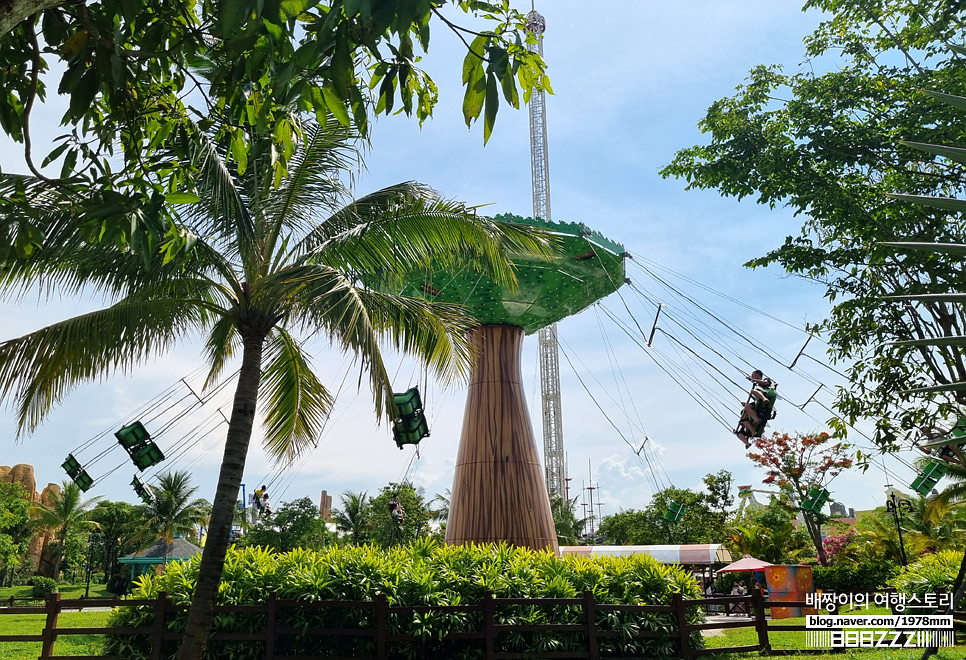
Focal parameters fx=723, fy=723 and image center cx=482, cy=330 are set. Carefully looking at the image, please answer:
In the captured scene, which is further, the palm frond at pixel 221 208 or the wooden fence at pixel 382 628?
the wooden fence at pixel 382 628

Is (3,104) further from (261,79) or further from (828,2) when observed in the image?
(828,2)

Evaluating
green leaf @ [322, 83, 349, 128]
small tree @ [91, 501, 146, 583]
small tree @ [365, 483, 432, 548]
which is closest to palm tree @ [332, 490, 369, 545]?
small tree @ [365, 483, 432, 548]

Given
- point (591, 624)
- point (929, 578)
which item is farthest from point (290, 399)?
point (929, 578)

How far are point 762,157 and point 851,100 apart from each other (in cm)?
112

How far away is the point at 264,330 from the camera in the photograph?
789 centimetres

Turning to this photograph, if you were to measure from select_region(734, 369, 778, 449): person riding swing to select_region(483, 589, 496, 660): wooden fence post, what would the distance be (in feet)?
22.4

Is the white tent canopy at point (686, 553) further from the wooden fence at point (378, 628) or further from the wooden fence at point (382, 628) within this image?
the wooden fence at point (378, 628)

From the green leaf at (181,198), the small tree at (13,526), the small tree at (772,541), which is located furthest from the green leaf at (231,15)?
the small tree at (13,526)

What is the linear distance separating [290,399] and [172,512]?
128 ft

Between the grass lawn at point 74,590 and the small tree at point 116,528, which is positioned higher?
the small tree at point 116,528

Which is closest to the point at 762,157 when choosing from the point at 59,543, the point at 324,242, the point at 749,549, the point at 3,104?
the point at 324,242

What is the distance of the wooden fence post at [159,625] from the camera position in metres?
9.33

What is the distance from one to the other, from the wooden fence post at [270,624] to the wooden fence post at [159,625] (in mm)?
1400

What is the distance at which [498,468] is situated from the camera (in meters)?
14.2
